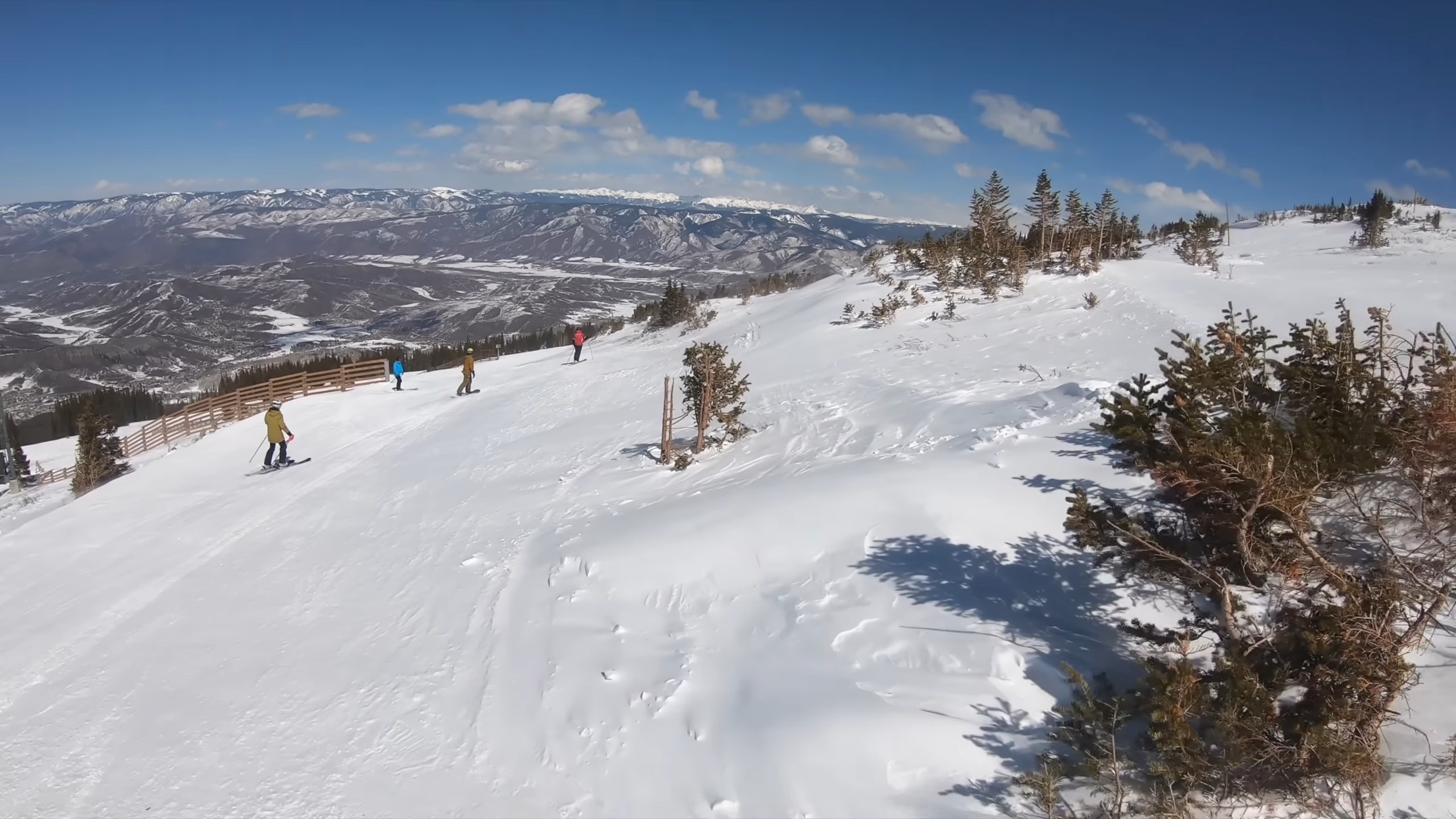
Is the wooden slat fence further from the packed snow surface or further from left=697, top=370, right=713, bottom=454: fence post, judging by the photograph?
left=697, top=370, right=713, bottom=454: fence post

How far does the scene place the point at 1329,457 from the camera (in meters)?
5.24

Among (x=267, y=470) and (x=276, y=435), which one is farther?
(x=267, y=470)

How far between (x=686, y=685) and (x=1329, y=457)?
5353 millimetres

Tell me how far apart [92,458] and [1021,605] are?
29.1 meters

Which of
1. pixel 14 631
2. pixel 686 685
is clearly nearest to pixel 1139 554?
pixel 686 685

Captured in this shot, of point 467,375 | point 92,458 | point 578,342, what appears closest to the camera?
point 92,458

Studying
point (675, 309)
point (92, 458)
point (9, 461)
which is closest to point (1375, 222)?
point (675, 309)

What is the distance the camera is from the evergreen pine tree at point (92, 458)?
22.7 meters

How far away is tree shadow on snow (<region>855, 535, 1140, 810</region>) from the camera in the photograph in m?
5.13

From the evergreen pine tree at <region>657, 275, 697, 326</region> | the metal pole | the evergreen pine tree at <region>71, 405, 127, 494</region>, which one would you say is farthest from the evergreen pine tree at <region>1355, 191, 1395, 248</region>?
the metal pole

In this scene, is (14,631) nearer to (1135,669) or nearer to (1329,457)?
(1135,669)

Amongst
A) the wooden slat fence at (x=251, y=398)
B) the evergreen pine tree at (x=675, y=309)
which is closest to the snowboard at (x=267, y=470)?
the wooden slat fence at (x=251, y=398)

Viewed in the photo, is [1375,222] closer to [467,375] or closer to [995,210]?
[995,210]

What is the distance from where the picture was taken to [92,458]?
2352cm
